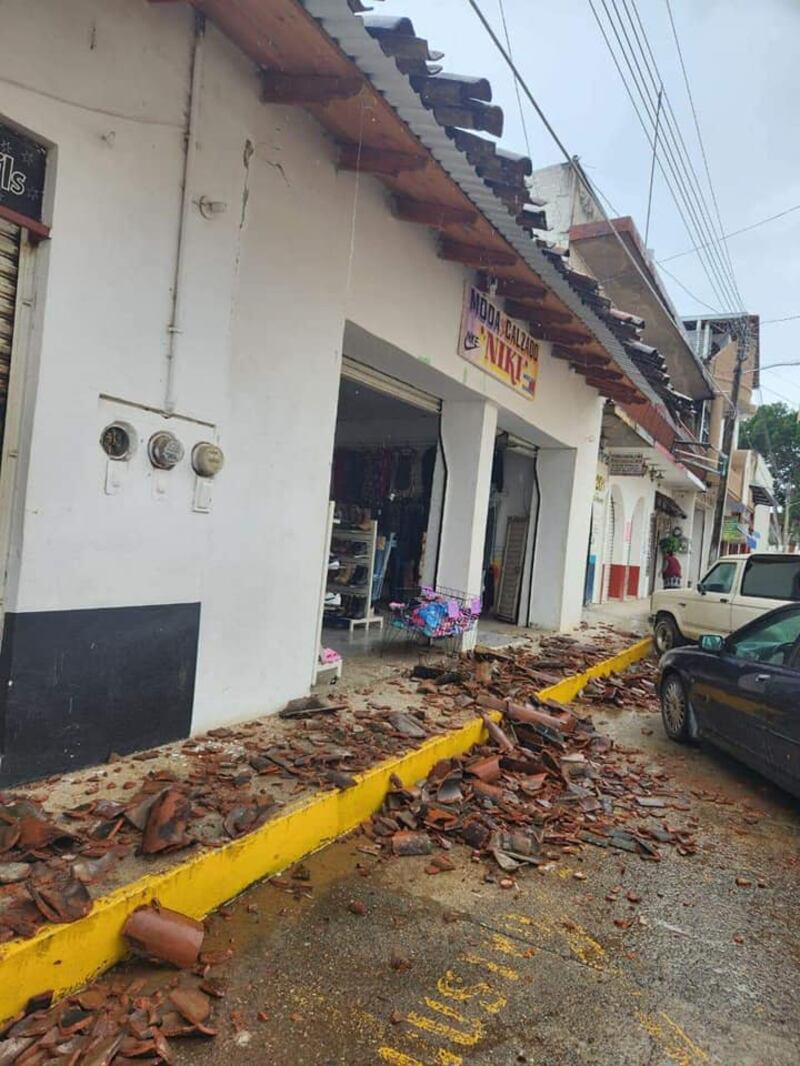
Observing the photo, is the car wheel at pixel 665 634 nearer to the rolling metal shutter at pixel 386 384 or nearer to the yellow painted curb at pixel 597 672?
the yellow painted curb at pixel 597 672

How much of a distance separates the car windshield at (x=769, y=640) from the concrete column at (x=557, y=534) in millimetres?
5254

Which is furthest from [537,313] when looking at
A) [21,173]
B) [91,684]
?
[91,684]

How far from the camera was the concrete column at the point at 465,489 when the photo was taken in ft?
26.9

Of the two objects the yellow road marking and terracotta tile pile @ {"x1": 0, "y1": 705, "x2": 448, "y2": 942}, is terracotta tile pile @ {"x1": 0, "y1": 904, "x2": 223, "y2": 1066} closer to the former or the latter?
terracotta tile pile @ {"x1": 0, "y1": 705, "x2": 448, "y2": 942}

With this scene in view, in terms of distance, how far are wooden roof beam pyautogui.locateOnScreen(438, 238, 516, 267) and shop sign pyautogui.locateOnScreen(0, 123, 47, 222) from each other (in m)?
3.98

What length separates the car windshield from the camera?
197 inches

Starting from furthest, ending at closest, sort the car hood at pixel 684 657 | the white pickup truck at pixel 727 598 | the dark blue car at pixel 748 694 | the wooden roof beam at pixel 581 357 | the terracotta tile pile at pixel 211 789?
the wooden roof beam at pixel 581 357 < the white pickup truck at pixel 727 598 < the car hood at pixel 684 657 < the dark blue car at pixel 748 694 < the terracotta tile pile at pixel 211 789

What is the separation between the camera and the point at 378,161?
496 cm

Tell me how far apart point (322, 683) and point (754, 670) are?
3488 mm

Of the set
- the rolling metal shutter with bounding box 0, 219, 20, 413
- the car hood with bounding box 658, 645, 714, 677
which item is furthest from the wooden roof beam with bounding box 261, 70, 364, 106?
the car hood with bounding box 658, 645, 714, 677

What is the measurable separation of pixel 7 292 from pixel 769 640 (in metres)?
5.49

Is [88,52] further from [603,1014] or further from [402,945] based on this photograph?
[603,1014]

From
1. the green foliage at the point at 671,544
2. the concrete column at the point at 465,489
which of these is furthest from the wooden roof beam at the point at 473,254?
the green foliage at the point at 671,544

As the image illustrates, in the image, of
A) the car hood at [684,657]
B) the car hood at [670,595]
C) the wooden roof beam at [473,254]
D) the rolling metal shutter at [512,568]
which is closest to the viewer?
the car hood at [684,657]
